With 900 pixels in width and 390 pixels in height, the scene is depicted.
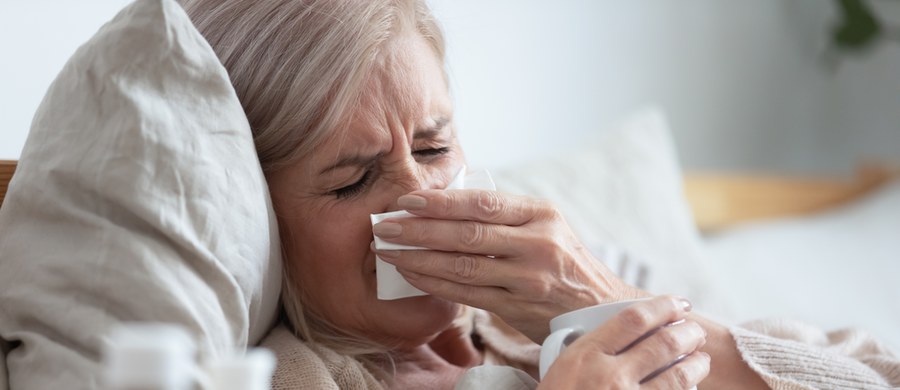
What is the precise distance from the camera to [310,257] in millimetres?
1071

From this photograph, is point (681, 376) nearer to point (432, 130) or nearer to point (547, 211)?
point (547, 211)

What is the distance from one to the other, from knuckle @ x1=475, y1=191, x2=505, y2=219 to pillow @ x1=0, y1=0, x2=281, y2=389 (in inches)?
10.0

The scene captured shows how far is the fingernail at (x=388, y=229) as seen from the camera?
0.97 m

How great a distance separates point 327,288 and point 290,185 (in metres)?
0.13

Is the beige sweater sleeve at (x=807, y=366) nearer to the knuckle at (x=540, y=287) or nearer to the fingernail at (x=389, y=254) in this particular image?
the knuckle at (x=540, y=287)

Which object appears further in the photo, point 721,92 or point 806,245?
point 721,92

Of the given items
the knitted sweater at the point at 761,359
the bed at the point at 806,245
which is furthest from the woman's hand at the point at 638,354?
the bed at the point at 806,245

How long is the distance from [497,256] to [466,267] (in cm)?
4

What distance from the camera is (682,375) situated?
2.99ft

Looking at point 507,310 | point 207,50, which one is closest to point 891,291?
point 507,310

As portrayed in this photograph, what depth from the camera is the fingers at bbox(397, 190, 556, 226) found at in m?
0.98

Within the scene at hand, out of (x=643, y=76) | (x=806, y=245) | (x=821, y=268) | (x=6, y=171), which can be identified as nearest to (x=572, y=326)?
(x=6, y=171)

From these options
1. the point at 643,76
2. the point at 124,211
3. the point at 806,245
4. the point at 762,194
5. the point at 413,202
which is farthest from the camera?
the point at 762,194

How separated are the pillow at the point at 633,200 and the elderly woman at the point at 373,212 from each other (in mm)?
577
